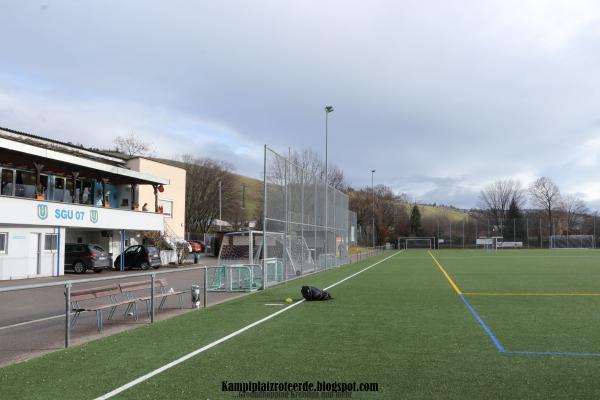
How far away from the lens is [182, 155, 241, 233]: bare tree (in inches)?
3130

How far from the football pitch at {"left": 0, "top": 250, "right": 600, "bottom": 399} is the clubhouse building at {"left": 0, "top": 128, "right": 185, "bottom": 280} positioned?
14749mm

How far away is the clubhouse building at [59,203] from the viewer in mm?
22844

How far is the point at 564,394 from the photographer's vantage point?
5.47 meters

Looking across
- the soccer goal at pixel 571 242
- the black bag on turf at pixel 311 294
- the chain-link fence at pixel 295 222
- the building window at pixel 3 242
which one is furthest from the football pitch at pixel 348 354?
the soccer goal at pixel 571 242

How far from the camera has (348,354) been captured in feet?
24.3

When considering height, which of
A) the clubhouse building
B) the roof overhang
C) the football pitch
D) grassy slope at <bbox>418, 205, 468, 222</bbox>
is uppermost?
grassy slope at <bbox>418, 205, 468, 222</bbox>

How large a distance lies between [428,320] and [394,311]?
55.8 inches

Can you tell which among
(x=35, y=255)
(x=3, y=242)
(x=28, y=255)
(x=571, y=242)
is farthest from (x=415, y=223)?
(x=3, y=242)

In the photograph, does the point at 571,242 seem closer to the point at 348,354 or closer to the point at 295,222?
the point at 295,222

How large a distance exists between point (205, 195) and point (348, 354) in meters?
74.9

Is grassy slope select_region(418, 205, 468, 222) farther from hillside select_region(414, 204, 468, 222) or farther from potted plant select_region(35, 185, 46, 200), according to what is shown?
potted plant select_region(35, 185, 46, 200)

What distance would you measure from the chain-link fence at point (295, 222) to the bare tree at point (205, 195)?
48.3m

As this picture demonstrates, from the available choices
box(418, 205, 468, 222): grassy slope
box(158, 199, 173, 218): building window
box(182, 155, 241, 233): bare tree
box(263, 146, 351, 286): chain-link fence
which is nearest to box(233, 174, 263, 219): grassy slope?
box(182, 155, 241, 233): bare tree

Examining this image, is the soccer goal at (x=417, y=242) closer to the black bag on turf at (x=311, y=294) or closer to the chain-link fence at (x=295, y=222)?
the chain-link fence at (x=295, y=222)
